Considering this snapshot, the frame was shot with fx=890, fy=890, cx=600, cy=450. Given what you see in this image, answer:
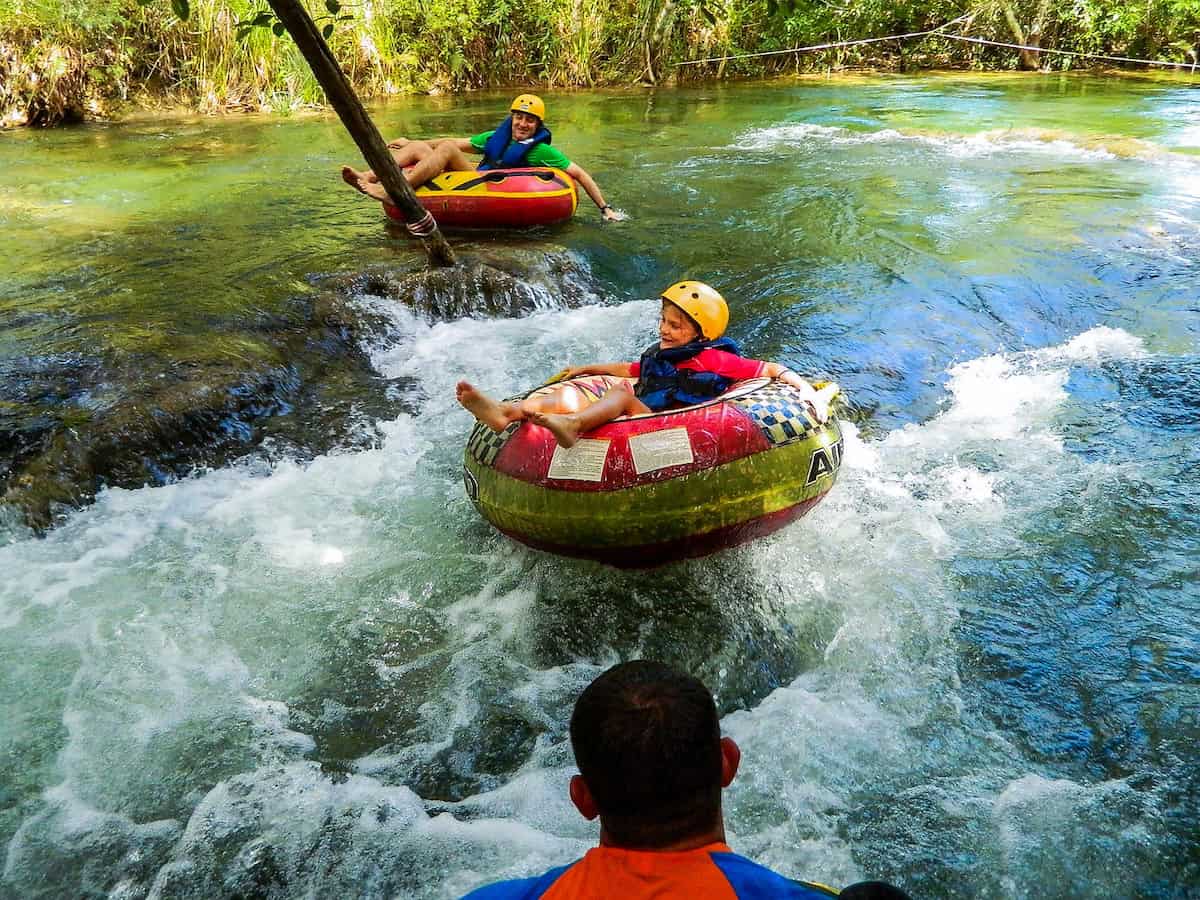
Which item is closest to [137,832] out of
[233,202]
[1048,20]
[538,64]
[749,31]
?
[233,202]

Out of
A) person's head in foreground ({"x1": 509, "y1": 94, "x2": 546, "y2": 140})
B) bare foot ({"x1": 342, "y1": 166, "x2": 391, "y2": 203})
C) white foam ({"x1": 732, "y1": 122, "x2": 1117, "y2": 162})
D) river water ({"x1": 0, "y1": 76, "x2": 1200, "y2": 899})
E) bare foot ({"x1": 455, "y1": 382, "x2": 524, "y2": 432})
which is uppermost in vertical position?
person's head in foreground ({"x1": 509, "y1": 94, "x2": 546, "y2": 140})

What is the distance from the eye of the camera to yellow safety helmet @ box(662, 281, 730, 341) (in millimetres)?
4070

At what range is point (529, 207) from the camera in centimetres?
765

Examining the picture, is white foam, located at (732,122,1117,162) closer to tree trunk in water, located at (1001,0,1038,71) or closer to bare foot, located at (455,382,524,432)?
tree trunk in water, located at (1001,0,1038,71)

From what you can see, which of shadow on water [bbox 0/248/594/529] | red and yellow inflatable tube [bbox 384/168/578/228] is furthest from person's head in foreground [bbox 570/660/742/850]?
red and yellow inflatable tube [bbox 384/168/578/228]

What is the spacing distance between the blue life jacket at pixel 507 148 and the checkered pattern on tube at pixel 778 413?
4767 millimetres

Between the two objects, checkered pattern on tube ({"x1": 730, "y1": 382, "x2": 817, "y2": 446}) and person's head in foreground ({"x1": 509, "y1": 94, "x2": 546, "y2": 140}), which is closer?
checkered pattern on tube ({"x1": 730, "y1": 382, "x2": 817, "y2": 446})

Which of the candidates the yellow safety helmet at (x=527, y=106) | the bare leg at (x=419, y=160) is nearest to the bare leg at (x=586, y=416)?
the bare leg at (x=419, y=160)

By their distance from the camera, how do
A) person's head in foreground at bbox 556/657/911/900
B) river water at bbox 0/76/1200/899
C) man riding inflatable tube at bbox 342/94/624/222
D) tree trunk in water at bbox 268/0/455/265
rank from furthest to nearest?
man riding inflatable tube at bbox 342/94/624/222 → tree trunk in water at bbox 268/0/455/265 → river water at bbox 0/76/1200/899 → person's head in foreground at bbox 556/657/911/900

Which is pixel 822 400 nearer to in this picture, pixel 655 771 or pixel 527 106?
pixel 655 771

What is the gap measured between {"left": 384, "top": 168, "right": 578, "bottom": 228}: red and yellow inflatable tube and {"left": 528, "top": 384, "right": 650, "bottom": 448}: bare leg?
421 cm

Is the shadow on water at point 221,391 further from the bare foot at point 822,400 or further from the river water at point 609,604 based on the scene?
the bare foot at point 822,400

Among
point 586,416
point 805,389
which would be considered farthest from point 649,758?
point 805,389

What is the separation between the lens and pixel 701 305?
161 inches
